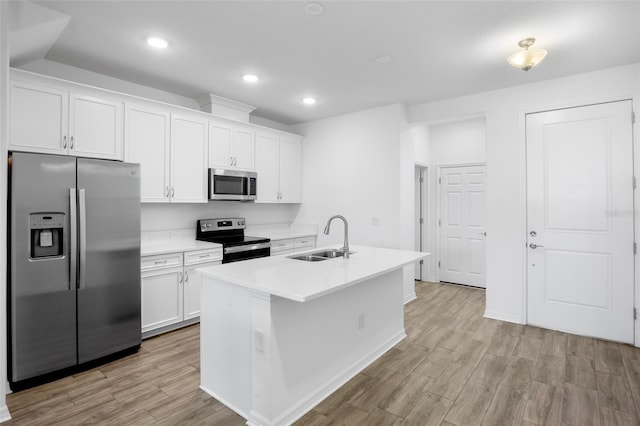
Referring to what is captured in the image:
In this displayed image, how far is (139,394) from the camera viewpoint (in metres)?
2.37

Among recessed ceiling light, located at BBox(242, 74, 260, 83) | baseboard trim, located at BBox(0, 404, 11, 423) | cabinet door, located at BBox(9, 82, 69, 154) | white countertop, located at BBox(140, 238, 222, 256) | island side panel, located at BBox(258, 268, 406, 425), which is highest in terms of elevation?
recessed ceiling light, located at BBox(242, 74, 260, 83)

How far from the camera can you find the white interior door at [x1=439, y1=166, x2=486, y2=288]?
17.5ft

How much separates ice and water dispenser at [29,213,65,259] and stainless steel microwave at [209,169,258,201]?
5.47ft

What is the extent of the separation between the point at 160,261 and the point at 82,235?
82cm

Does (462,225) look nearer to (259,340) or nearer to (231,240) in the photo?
(231,240)

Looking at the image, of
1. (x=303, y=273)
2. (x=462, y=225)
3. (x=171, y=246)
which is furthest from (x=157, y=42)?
(x=462, y=225)

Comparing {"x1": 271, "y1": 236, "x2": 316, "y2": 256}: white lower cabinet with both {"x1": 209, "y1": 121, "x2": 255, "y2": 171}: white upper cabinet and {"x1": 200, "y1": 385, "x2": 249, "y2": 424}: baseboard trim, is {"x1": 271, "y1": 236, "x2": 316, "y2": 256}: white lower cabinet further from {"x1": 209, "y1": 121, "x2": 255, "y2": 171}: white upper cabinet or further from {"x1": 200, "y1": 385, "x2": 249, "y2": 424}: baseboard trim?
{"x1": 200, "y1": 385, "x2": 249, "y2": 424}: baseboard trim

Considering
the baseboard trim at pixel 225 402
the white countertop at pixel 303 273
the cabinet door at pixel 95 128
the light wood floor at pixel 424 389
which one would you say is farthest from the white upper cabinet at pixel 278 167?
the baseboard trim at pixel 225 402

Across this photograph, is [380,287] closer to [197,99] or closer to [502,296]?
[502,296]

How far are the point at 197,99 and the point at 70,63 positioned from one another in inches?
52.4

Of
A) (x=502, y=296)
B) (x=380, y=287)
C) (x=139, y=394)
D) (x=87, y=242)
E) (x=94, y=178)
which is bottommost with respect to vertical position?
(x=139, y=394)

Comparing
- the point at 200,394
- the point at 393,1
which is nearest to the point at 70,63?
the point at 393,1

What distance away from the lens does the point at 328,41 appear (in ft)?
8.85

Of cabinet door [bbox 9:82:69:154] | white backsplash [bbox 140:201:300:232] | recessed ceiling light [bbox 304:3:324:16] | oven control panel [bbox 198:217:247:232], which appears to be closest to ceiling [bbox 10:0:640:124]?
recessed ceiling light [bbox 304:3:324:16]
